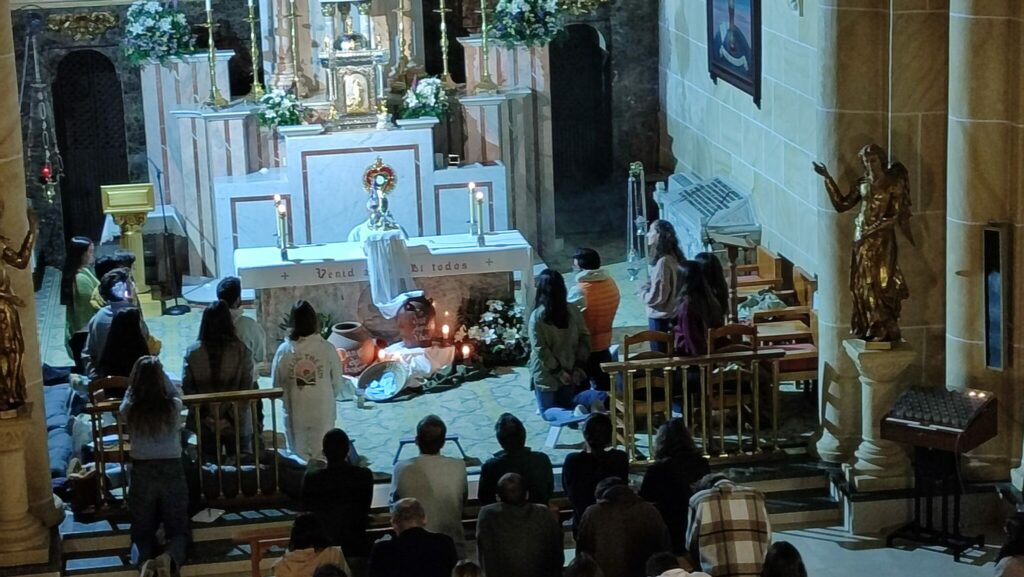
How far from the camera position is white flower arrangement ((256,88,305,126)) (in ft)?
60.0

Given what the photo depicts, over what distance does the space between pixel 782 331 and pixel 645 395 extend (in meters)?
1.49

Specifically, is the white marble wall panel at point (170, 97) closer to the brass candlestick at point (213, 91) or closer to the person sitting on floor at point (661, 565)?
the brass candlestick at point (213, 91)

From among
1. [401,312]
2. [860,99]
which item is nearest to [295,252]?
[401,312]

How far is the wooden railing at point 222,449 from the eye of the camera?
12695 mm

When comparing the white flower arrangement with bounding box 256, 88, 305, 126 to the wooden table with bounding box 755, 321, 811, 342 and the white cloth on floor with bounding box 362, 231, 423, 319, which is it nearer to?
the white cloth on floor with bounding box 362, 231, 423, 319

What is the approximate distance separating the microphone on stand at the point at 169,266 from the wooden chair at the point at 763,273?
4933 millimetres

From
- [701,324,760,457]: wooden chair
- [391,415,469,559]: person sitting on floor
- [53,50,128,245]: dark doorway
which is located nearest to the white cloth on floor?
[701,324,760,457]: wooden chair

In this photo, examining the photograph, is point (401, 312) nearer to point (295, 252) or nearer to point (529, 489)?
point (295, 252)

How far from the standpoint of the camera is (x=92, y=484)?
1272 cm

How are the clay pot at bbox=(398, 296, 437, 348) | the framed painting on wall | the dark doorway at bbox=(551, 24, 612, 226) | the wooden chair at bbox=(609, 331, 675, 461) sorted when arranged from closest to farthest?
the wooden chair at bbox=(609, 331, 675, 461), the clay pot at bbox=(398, 296, 437, 348), the framed painting on wall, the dark doorway at bbox=(551, 24, 612, 226)

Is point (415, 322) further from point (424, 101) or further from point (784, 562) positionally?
point (784, 562)

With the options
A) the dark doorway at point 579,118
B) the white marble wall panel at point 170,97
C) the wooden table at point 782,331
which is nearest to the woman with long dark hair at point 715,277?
the wooden table at point 782,331

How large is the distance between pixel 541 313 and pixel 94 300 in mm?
3600

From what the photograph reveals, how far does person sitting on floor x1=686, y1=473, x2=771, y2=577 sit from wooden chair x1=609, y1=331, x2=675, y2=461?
8.31 feet
